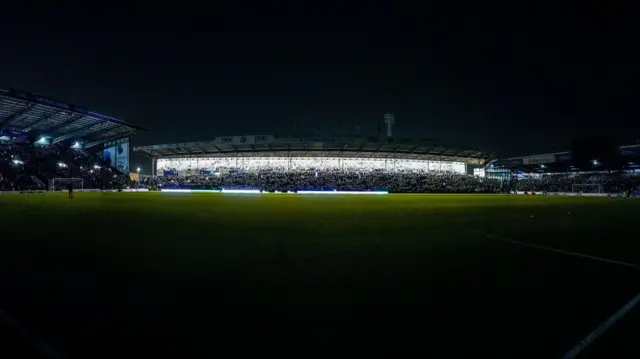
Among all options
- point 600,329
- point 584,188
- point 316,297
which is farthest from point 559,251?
point 584,188

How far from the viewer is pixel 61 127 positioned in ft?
194

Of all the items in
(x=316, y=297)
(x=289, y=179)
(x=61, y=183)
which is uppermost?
(x=289, y=179)

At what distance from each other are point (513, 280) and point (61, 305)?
625 centimetres

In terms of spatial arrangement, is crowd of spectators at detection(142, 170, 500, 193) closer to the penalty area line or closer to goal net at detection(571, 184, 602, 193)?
goal net at detection(571, 184, 602, 193)

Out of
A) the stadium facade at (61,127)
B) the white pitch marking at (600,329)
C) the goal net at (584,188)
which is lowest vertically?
the goal net at (584,188)

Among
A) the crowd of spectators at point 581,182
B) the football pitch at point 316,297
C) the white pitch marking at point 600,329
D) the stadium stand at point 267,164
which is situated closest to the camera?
the white pitch marking at point 600,329

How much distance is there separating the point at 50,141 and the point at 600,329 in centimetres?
8386

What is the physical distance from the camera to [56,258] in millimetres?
6582

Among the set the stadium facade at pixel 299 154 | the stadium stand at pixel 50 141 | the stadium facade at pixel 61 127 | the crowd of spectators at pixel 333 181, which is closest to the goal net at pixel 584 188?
the crowd of spectators at pixel 333 181

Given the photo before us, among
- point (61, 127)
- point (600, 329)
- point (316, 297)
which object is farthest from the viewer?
point (61, 127)

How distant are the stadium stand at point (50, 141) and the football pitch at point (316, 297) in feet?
167

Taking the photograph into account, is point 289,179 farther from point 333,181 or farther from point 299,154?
point 333,181

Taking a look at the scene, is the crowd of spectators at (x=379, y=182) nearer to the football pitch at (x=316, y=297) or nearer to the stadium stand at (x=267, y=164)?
the stadium stand at (x=267, y=164)

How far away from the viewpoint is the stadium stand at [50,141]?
5000 centimetres
